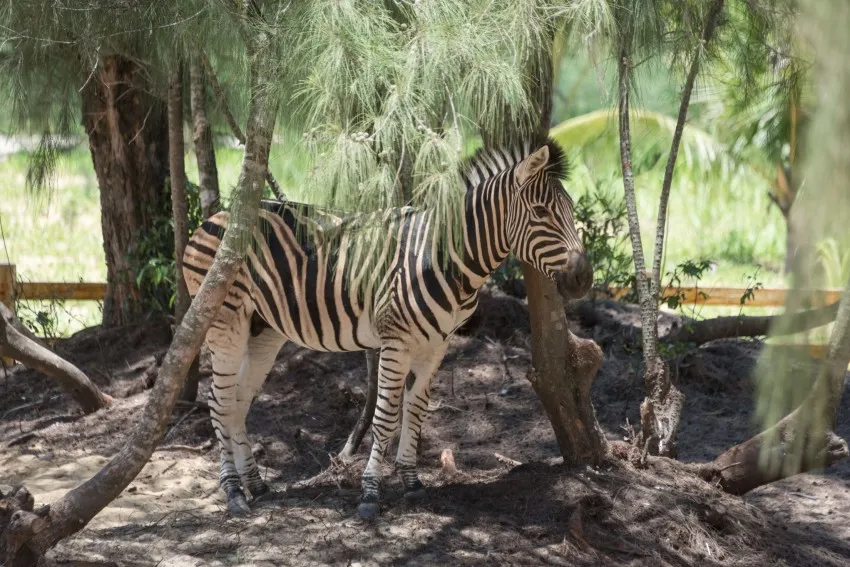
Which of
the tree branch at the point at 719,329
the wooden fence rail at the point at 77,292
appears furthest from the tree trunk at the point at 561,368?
the wooden fence rail at the point at 77,292

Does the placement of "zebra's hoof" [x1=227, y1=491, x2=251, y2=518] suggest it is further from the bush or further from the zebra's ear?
the bush

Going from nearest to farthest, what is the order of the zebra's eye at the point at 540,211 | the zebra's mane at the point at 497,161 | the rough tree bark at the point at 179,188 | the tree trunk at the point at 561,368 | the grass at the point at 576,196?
the zebra's eye at the point at 540,211, the zebra's mane at the point at 497,161, the tree trunk at the point at 561,368, the rough tree bark at the point at 179,188, the grass at the point at 576,196

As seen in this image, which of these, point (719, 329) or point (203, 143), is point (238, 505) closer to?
point (203, 143)

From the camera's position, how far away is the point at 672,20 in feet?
14.9

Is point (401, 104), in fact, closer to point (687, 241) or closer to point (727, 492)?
point (727, 492)

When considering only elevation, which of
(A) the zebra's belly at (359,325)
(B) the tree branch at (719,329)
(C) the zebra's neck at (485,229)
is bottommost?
(B) the tree branch at (719,329)

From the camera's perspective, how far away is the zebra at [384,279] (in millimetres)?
3994

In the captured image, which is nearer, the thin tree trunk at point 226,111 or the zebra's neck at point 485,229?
the zebra's neck at point 485,229

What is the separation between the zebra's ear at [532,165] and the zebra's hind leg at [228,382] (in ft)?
5.12

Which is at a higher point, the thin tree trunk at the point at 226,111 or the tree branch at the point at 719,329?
the thin tree trunk at the point at 226,111

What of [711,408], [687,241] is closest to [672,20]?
[711,408]

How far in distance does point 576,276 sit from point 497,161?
29.5 inches

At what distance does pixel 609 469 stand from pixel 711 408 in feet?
5.90

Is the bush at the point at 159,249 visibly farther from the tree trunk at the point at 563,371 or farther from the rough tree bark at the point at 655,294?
the rough tree bark at the point at 655,294
